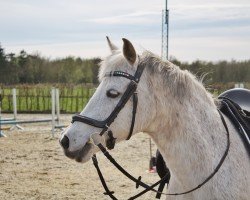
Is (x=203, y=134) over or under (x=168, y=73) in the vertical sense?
under

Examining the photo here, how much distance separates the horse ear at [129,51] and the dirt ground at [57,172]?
3.95 m

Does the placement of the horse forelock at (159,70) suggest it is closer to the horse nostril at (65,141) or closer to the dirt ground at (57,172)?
the horse nostril at (65,141)

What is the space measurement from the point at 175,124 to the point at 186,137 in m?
0.11

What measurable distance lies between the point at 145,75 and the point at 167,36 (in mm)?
2141

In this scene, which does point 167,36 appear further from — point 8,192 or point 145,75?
point 8,192

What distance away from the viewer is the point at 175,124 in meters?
2.57

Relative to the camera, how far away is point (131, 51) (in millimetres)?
2436

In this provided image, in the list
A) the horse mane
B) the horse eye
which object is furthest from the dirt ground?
the horse eye

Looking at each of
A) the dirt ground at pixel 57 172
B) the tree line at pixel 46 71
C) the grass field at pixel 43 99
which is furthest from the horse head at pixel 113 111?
the tree line at pixel 46 71

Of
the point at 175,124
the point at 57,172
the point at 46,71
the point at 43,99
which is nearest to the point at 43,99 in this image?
the point at 43,99

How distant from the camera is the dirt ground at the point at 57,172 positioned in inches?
257

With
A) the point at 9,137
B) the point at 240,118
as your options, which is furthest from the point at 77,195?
the point at 9,137

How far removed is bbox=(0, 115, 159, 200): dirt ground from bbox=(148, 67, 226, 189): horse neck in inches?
142

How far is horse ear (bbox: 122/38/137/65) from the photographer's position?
2373 millimetres
